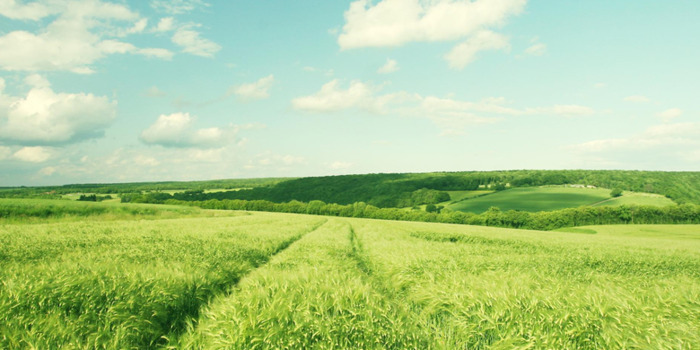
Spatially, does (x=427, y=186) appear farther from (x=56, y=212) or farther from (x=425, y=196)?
(x=56, y=212)

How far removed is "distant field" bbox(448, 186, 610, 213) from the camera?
289ft

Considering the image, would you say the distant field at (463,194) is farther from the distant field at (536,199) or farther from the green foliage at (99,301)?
the green foliage at (99,301)

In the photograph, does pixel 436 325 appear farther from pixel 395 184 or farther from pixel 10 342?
pixel 395 184

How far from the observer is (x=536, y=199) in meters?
96.9

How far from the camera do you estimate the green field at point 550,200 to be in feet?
284

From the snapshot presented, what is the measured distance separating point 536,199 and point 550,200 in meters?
3.72

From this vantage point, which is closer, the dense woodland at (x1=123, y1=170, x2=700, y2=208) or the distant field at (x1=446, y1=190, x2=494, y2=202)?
the dense woodland at (x1=123, y1=170, x2=700, y2=208)

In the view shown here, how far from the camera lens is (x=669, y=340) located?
11.5 feet

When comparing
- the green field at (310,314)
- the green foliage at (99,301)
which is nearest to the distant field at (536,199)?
the green field at (310,314)

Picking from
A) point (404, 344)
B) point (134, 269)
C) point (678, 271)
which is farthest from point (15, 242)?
point (678, 271)

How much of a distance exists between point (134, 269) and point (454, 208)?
9379cm

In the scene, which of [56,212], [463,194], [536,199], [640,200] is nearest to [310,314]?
[56,212]

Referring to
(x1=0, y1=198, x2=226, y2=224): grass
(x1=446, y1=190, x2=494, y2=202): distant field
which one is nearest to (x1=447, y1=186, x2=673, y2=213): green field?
(x1=446, y1=190, x2=494, y2=202): distant field

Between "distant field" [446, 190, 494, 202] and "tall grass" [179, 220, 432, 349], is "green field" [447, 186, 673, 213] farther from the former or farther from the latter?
"tall grass" [179, 220, 432, 349]
